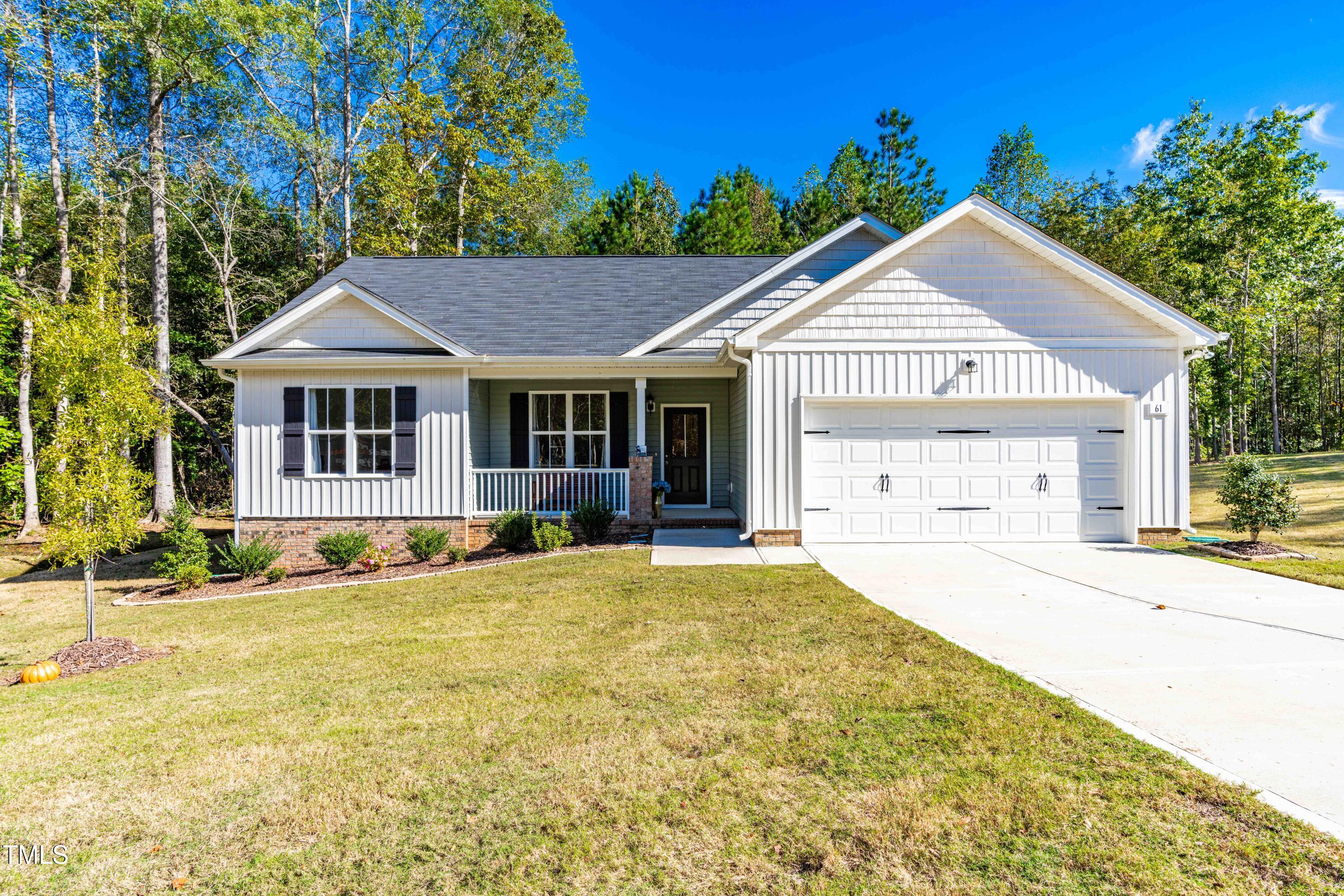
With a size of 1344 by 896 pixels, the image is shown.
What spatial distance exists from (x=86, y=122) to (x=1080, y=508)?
25610 mm

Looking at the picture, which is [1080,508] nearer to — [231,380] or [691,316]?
[691,316]

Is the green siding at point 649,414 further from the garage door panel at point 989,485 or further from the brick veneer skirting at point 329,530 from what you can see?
the garage door panel at point 989,485

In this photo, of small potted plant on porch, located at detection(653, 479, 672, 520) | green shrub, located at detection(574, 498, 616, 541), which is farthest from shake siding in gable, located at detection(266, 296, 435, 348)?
small potted plant on porch, located at detection(653, 479, 672, 520)

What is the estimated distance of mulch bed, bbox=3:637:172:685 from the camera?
596 cm

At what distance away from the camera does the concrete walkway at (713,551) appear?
30.5 ft

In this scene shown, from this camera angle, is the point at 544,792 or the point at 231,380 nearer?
Answer: the point at 544,792

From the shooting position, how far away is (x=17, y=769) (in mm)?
3635

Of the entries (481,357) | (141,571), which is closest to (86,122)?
(141,571)

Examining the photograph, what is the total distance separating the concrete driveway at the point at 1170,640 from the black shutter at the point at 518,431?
683cm

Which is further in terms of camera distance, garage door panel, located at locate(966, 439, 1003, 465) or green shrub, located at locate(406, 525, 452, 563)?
green shrub, located at locate(406, 525, 452, 563)

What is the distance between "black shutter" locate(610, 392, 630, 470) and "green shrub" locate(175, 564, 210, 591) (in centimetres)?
713

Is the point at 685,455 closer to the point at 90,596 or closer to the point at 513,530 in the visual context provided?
the point at 513,530

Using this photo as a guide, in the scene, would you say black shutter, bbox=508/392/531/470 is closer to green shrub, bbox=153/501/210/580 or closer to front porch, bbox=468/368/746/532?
front porch, bbox=468/368/746/532

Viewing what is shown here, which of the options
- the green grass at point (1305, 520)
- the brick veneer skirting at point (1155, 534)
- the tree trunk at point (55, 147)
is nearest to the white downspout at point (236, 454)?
the tree trunk at point (55, 147)
